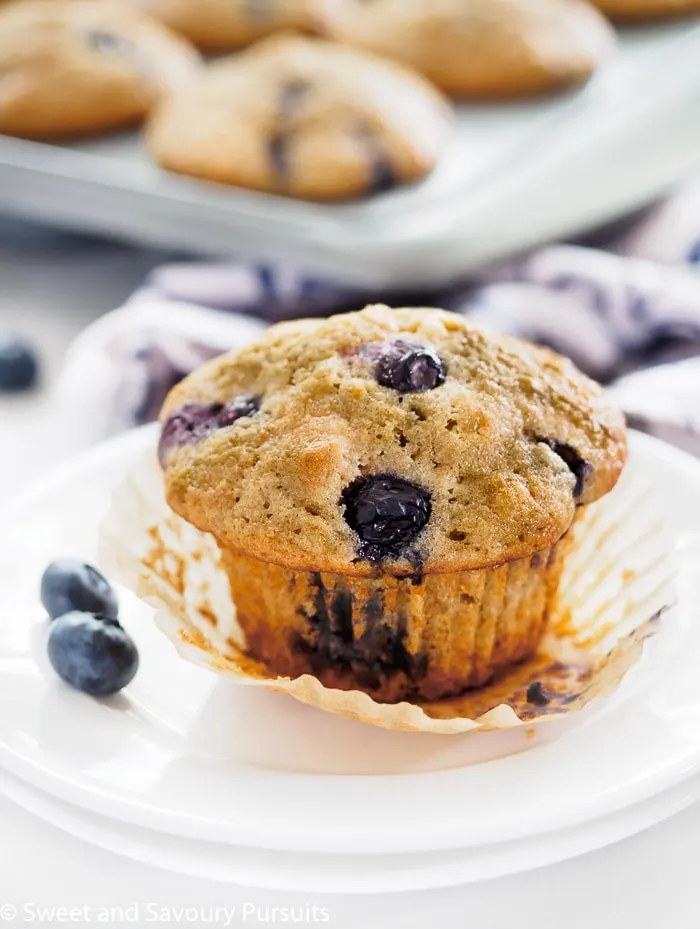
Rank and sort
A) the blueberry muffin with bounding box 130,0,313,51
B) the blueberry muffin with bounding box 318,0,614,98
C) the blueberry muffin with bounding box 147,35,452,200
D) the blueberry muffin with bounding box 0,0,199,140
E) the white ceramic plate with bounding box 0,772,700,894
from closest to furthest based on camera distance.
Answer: the white ceramic plate with bounding box 0,772,700,894
the blueberry muffin with bounding box 147,35,452,200
the blueberry muffin with bounding box 0,0,199,140
the blueberry muffin with bounding box 318,0,614,98
the blueberry muffin with bounding box 130,0,313,51

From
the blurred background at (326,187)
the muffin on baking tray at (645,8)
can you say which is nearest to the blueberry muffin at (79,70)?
the blurred background at (326,187)

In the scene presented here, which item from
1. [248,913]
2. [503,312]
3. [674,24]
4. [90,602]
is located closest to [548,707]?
[248,913]

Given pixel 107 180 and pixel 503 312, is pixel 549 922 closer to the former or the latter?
pixel 503 312

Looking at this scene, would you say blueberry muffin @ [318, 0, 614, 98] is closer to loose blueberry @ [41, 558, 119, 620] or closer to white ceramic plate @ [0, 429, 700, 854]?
white ceramic plate @ [0, 429, 700, 854]

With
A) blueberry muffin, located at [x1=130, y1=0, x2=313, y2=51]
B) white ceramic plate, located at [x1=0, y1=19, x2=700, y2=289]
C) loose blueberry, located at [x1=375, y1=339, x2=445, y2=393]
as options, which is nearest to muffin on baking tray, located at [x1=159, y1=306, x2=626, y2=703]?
loose blueberry, located at [x1=375, y1=339, x2=445, y2=393]
